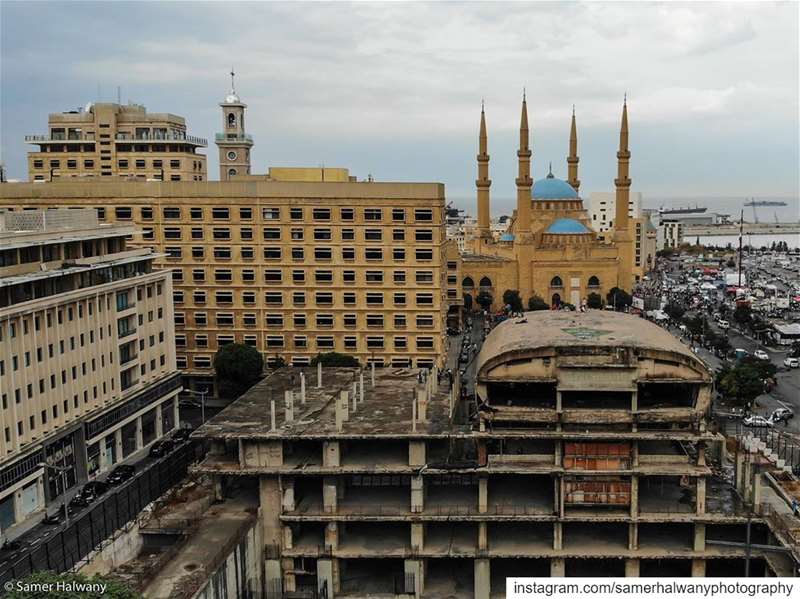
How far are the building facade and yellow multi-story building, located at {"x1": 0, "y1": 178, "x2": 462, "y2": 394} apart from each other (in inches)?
943

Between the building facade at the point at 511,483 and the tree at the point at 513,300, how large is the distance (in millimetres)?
64437

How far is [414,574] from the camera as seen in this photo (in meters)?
40.0

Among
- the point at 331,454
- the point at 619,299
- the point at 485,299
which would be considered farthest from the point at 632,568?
the point at 485,299

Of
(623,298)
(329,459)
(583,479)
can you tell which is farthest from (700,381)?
(623,298)

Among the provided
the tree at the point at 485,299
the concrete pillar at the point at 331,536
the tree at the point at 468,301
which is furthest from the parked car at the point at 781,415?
the tree at the point at 468,301

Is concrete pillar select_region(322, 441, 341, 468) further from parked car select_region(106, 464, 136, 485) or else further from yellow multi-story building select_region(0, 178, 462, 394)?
yellow multi-story building select_region(0, 178, 462, 394)

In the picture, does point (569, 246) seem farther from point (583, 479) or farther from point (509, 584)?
point (509, 584)

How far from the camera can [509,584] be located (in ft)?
110

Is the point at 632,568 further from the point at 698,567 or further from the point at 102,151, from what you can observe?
the point at 102,151

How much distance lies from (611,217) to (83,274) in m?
160

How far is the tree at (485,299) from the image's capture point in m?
112

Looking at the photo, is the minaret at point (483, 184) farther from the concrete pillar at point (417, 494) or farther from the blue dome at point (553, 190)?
the concrete pillar at point (417, 494)

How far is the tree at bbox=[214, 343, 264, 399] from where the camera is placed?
63594mm

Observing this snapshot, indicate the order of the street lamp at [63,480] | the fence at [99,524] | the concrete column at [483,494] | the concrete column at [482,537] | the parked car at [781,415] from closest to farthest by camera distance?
the fence at [99,524] < the concrete column at [483,494] < the concrete column at [482,537] < the street lamp at [63,480] < the parked car at [781,415]
